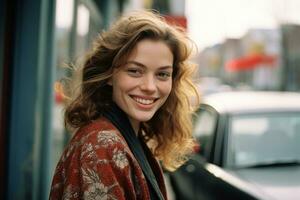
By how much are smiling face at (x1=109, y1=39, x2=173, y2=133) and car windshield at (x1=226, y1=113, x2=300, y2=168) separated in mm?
2040

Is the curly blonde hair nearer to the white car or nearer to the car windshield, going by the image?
the white car

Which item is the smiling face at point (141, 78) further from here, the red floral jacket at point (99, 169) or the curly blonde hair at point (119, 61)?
the red floral jacket at point (99, 169)

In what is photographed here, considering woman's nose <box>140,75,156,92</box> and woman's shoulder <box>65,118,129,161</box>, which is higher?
woman's nose <box>140,75,156,92</box>

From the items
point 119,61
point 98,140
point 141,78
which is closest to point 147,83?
point 141,78

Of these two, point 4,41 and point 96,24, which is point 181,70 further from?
point 96,24

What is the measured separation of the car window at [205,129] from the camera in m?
4.33

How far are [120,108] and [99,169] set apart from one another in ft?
1.35

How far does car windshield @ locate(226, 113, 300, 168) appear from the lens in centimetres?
392

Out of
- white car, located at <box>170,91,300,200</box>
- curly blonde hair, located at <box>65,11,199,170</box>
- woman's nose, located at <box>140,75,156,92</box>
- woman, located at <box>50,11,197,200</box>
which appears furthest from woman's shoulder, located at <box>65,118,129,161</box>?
white car, located at <box>170,91,300,200</box>

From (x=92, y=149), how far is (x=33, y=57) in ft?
5.89

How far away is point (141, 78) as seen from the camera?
195cm

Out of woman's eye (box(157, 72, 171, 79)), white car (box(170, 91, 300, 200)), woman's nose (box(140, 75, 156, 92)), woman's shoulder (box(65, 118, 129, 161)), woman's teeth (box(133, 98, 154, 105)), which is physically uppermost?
woman's eye (box(157, 72, 171, 79))

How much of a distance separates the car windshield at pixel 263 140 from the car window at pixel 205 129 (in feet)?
0.86

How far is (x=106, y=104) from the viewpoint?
1.99 metres
